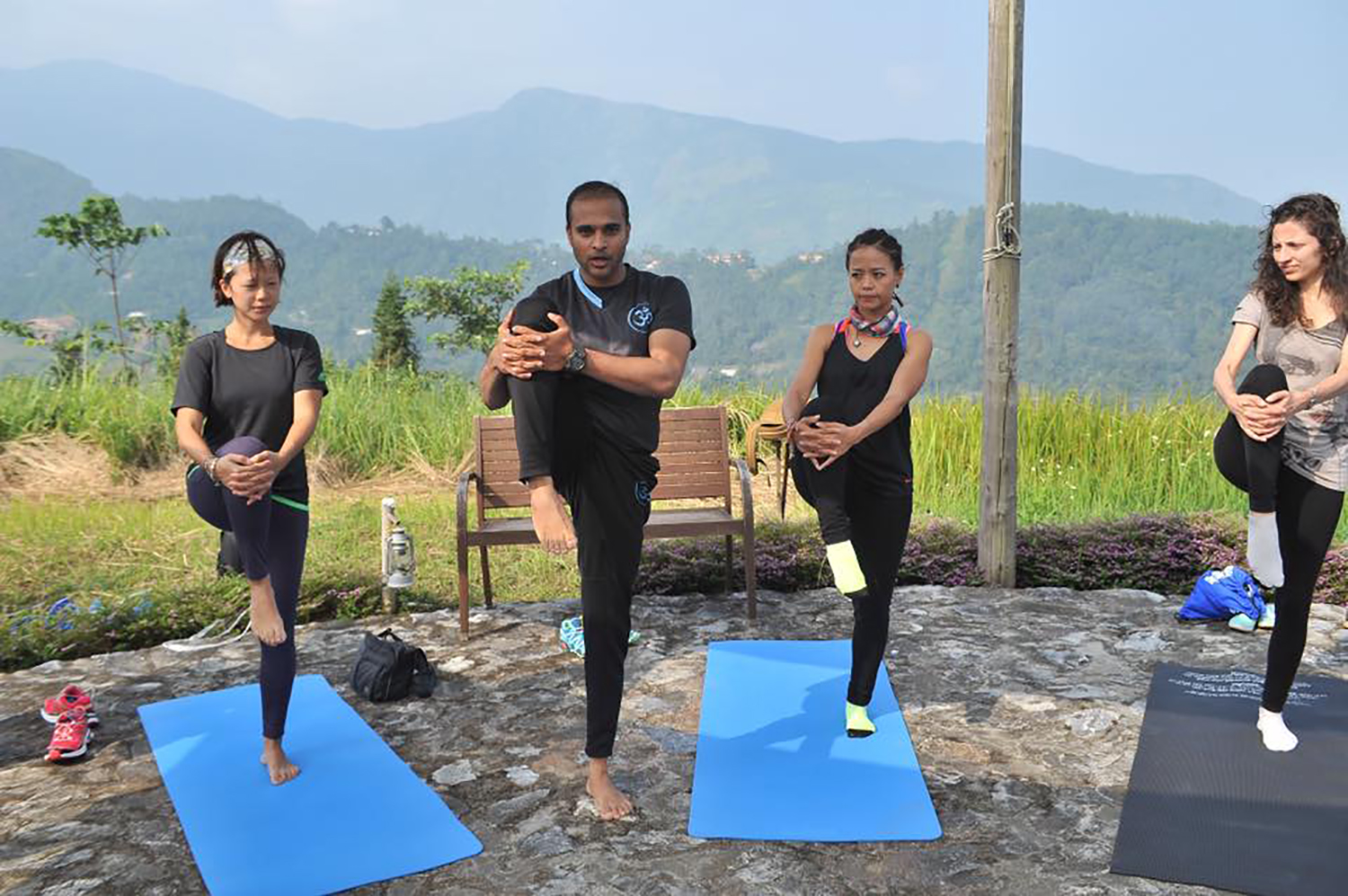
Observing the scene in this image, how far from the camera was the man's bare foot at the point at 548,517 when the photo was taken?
290 centimetres

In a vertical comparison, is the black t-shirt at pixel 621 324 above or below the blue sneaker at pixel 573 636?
above

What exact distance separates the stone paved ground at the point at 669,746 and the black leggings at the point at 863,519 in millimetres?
651

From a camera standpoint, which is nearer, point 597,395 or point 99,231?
point 597,395

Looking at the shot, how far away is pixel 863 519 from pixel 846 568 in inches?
10.6

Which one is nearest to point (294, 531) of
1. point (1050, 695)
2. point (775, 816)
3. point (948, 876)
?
point (775, 816)

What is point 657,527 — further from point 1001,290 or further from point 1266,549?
point 1266,549

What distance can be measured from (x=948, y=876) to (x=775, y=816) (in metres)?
0.61

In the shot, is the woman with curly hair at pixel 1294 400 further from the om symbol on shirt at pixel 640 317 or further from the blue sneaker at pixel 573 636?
the blue sneaker at pixel 573 636

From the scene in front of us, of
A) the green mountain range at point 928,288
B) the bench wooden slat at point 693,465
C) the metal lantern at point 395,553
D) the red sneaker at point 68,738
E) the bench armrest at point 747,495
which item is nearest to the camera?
the red sneaker at point 68,738

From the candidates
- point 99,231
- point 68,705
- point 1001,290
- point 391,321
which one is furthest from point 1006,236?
point 391,321

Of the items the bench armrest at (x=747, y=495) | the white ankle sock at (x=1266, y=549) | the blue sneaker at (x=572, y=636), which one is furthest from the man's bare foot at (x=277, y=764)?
the white ankle sock at (x=1266, y=549)

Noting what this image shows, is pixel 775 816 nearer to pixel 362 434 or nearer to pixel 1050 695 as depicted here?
pixel 1050 695

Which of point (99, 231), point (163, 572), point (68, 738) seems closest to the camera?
point (68, 738)

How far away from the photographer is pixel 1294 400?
337 cm
